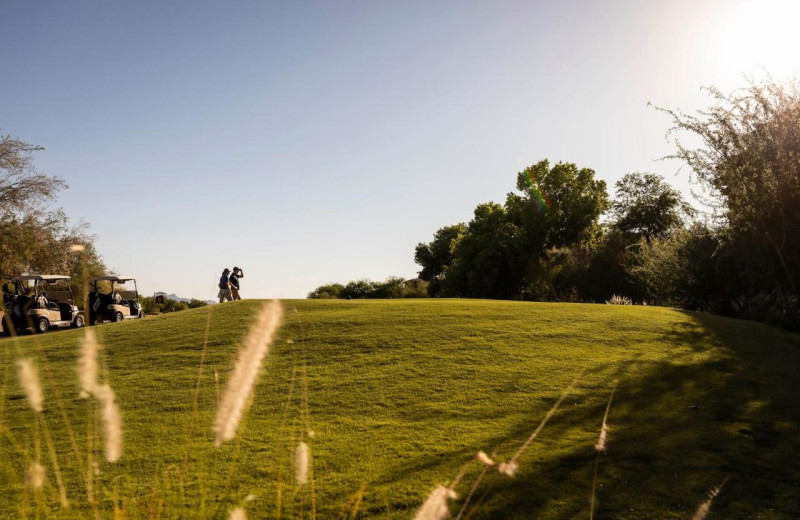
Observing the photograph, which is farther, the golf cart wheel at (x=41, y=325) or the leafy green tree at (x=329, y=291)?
the leafy green tree at (x=329, y=291)

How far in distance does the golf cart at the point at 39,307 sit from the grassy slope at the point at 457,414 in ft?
21.8

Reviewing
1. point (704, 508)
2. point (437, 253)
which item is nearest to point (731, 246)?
point (704, 508)

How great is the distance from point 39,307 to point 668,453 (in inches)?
980

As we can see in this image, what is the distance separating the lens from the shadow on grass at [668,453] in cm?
611

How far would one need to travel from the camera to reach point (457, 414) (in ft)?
30.2

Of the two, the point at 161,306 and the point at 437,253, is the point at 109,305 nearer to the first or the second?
the point at 161,306

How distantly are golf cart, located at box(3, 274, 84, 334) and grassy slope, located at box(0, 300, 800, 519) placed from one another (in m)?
6.66

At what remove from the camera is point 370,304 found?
70.2 feet

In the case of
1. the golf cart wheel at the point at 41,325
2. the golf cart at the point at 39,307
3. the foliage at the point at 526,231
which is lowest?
the golf cart wheel at the point at 41,325

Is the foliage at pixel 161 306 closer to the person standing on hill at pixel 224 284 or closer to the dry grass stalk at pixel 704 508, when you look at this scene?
the person standing on hill at pixel 224 284

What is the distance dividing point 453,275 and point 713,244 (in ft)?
120

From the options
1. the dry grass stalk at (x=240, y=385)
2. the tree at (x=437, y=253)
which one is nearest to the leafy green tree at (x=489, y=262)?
the tree at (x=437, y=253)

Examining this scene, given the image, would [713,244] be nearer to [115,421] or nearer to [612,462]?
[612,462]

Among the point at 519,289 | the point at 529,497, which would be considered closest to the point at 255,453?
the point at 529,497
